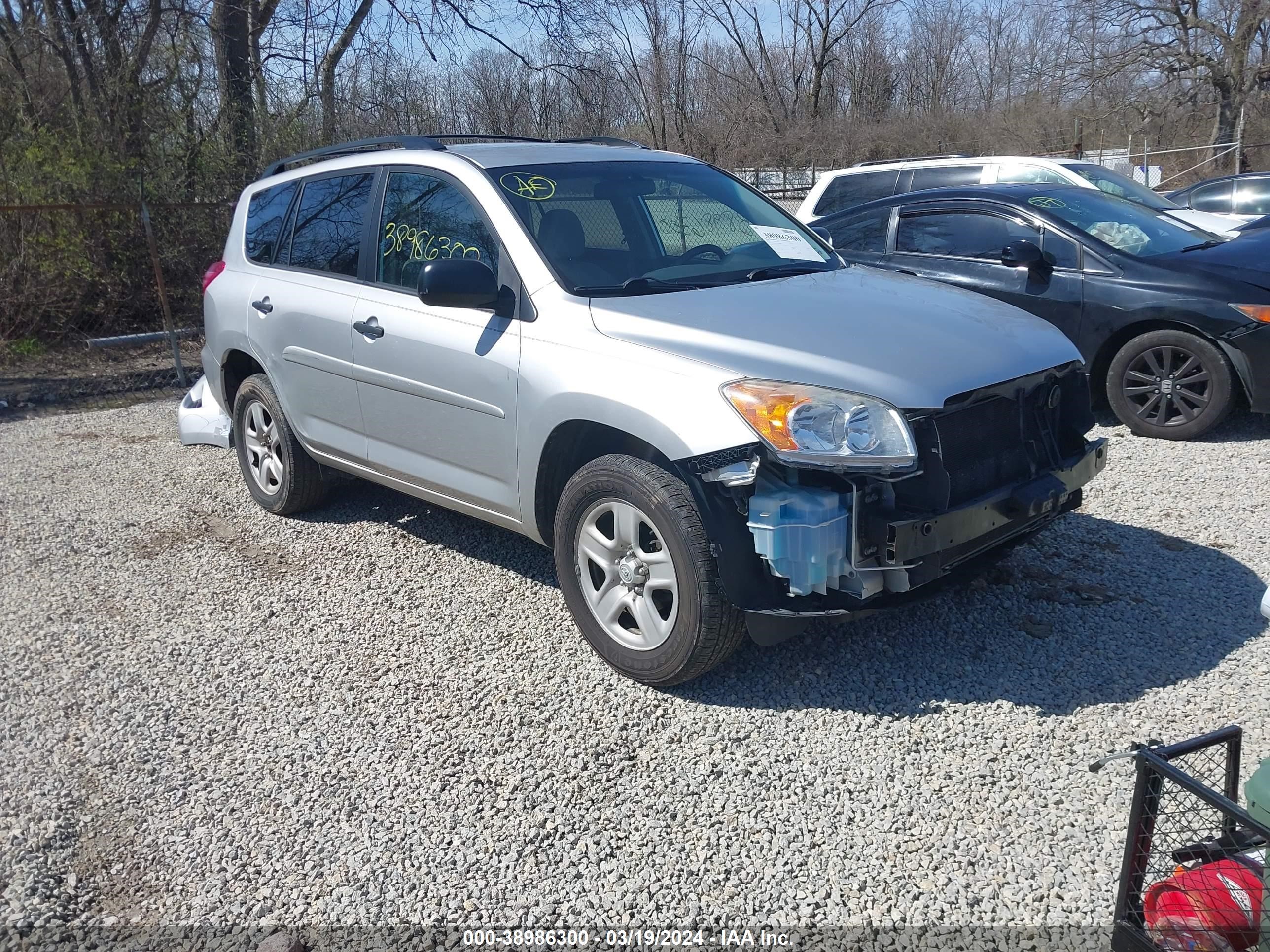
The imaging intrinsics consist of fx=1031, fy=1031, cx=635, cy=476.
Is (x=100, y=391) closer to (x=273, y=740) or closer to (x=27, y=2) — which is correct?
(x=27, y=2)

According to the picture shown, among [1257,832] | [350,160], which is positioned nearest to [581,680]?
[1257,832]

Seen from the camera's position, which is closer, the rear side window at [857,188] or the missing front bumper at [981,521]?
the missing front bumper at [981,521]

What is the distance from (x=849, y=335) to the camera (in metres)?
3.68

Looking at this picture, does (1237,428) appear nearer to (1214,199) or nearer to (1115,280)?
(1115,280)

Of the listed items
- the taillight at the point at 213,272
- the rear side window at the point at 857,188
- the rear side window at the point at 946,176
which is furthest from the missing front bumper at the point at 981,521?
the rear side window at the point at 946,176

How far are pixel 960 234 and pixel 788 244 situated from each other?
3.13 metres

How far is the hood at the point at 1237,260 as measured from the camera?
20.6 feet

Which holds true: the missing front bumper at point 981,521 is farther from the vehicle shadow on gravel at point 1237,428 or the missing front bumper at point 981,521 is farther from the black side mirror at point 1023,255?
the black side mirror at point 1023,255

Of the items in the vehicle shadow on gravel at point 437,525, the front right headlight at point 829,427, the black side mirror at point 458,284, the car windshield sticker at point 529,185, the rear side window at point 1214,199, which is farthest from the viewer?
the rear side window at point 1214,199

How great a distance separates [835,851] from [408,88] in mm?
17154

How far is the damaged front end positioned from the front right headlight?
34 mm

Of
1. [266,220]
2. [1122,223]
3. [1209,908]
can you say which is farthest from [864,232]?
[1209,908]

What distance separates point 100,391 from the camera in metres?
10.4

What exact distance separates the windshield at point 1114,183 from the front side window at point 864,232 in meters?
4.30
